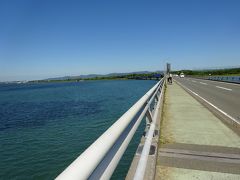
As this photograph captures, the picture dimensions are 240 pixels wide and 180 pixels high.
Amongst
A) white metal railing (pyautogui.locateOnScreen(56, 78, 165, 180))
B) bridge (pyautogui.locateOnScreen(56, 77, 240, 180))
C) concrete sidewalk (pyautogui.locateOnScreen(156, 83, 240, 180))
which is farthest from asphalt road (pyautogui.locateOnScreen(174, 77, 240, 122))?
white metal railing (pyautogui.locateOnScreen(56, 78, 165, 180))

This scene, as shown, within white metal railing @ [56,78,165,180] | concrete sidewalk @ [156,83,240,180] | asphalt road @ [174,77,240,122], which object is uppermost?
white metal railing @ [56,78,165,180]

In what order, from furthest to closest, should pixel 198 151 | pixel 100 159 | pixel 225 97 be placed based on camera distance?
pixel 225 97 < pixel 198 151 < pixel 100 159

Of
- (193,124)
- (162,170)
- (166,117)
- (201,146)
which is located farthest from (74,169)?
(166,117)

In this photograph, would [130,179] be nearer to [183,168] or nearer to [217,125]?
[183,168]

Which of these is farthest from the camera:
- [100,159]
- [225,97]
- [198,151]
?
[225,97]

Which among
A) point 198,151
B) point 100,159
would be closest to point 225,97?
point 198,151

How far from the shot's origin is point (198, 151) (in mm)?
4984

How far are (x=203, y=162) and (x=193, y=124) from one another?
3301 millimetres

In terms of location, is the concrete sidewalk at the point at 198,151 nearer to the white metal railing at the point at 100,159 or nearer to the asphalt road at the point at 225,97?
the white metal railing at the point at 100,159

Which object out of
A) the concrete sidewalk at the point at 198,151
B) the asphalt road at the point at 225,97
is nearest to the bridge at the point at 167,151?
the concrete sidewalk at the point at 198,151

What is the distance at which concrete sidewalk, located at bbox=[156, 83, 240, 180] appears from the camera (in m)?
3.95

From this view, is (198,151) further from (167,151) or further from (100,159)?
(100,159)

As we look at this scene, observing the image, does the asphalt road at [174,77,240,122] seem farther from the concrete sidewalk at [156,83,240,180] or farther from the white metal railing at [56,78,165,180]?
the white metal railing at [56,78,165,180]

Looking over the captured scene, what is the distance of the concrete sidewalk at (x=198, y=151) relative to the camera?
3.95 metres
